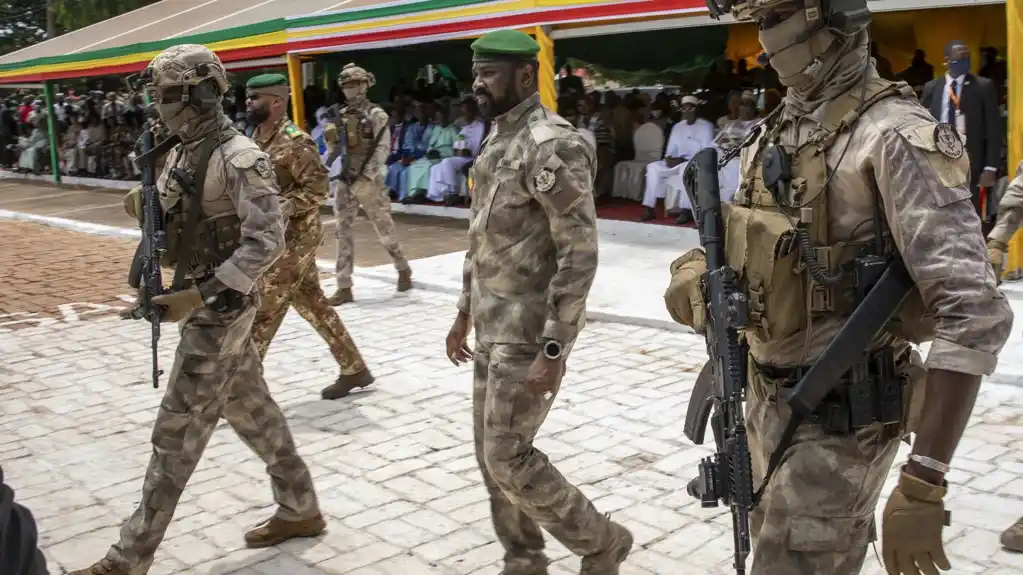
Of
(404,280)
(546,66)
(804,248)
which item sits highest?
(546,66)

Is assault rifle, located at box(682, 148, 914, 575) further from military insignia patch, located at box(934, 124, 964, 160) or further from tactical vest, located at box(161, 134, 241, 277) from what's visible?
tactical vest, located at box(161, 134, 241, 277)

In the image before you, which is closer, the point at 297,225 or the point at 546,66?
the point at 297,225

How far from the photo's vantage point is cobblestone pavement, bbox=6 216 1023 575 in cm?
409

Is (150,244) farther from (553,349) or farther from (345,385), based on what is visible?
(345,385)

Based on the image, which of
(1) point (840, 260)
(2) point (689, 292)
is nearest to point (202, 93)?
(2) point (689, 292)

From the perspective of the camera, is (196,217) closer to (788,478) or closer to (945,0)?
(788,478)

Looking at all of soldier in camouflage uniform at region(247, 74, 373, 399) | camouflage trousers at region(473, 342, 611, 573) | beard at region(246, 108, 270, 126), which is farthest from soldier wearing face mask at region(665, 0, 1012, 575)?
beard at region(246, 108, 270, 126)

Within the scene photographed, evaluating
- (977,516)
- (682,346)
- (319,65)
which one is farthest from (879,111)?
(319,65)

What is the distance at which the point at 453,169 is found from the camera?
14.7 meters

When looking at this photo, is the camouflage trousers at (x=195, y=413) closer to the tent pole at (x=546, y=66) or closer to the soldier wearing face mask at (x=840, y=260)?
the soldier wearing face mask at (x=840, y=260)

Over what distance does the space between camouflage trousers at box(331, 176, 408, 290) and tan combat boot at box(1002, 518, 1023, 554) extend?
6298mm

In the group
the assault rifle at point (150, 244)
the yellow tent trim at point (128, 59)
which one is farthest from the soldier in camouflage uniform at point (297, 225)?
the yellow tent trim at point (128, 59)

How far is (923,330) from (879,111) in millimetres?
494

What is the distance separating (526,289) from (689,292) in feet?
2.96
